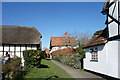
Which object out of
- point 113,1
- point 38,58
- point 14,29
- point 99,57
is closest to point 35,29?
point 14,29

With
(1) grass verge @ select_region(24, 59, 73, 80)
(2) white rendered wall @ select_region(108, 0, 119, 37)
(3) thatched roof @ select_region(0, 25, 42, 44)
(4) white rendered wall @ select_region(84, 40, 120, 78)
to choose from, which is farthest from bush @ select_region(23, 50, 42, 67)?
(2) white rendered wall @ select_region(108, 0, 119, 37)

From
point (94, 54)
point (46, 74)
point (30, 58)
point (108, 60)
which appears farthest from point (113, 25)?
point (30, 58)

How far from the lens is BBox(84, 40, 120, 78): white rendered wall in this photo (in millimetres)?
8320

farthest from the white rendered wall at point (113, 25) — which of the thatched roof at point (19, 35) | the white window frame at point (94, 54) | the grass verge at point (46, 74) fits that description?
the thatched roof at point (19, 35)

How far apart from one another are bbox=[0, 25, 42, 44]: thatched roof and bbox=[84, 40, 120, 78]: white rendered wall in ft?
29.0

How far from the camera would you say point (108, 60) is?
9164mm

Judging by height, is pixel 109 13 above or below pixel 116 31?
above

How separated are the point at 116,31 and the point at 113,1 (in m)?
2.35

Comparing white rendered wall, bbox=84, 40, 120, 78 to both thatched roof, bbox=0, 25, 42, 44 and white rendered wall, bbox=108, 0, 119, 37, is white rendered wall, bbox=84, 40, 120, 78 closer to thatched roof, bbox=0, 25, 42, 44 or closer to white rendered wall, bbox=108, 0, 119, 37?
white rendered wall, bbox=108, 0, 119, 37

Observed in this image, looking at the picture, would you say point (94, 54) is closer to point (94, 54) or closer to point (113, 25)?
point (94, 54)

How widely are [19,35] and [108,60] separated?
13328 millimetres

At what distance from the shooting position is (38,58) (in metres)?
12.5

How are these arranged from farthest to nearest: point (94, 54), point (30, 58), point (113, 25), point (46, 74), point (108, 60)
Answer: point (30, 58) → point (94, 54) → point (46, 74) → point (108, 60) → point (113, 25)

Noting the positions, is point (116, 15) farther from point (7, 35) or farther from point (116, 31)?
point (7, 35)
